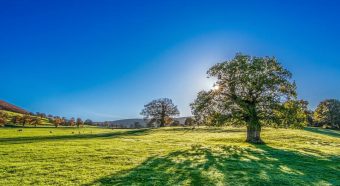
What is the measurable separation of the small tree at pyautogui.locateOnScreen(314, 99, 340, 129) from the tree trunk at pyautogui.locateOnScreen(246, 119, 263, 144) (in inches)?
3343

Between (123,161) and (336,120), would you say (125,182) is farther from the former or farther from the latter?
(336,120)

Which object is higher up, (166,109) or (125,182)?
(166,109)

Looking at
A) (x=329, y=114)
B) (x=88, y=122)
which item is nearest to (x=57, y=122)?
(x=88, y=122)

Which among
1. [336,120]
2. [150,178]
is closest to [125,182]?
[150,178]

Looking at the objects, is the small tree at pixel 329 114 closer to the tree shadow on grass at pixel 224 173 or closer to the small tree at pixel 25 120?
the tree shadow on grass at pixel 224 173

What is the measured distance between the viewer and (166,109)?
12125 cm

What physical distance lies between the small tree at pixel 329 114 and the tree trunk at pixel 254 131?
84.9 metres

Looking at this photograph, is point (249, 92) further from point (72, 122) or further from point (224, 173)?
point (72, 122)

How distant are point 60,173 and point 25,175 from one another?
6.45 ft

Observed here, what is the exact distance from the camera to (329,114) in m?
115

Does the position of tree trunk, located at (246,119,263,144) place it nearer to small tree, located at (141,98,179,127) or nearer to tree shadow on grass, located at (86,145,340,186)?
tree shadow on grass, located at (86,145,340,186)

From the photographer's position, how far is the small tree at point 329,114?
4464 inches

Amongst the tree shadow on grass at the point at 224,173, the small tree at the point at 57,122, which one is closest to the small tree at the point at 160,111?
the small tree at the point at 57,122

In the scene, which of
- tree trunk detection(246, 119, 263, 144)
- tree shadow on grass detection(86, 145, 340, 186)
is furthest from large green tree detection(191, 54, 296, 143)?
tree shadow on grass detection(86, 145, 340, 186)
